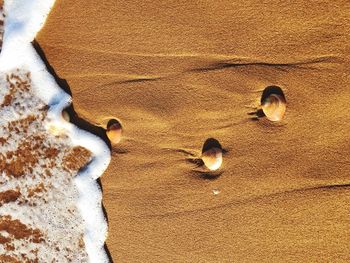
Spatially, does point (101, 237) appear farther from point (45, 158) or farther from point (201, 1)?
point (201, 1)

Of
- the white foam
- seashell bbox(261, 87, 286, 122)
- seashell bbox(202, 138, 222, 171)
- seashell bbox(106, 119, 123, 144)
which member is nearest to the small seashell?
the white foam

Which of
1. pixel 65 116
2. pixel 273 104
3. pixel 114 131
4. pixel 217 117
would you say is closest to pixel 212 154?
pixel 217 117

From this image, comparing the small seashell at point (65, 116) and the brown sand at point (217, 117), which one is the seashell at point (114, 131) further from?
the small seashell at point (65, 116)

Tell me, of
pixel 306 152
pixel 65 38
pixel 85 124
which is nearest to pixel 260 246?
pixel 306 152

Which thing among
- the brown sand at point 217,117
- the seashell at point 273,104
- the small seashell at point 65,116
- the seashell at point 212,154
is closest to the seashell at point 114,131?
the brown sand at point 217,117

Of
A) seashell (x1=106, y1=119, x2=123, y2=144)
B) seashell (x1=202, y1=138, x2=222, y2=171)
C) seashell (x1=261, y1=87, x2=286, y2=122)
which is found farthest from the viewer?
seashell (x1=106, y1=119, x2=123, y2=144)

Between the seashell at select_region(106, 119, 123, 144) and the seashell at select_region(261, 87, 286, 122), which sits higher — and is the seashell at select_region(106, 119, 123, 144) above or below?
below

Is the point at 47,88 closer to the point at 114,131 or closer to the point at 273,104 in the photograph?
the point at 114,131

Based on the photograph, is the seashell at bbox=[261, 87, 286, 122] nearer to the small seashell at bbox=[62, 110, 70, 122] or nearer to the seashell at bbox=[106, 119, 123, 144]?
the seashell at bbox=[106, 119, 123, 144]
